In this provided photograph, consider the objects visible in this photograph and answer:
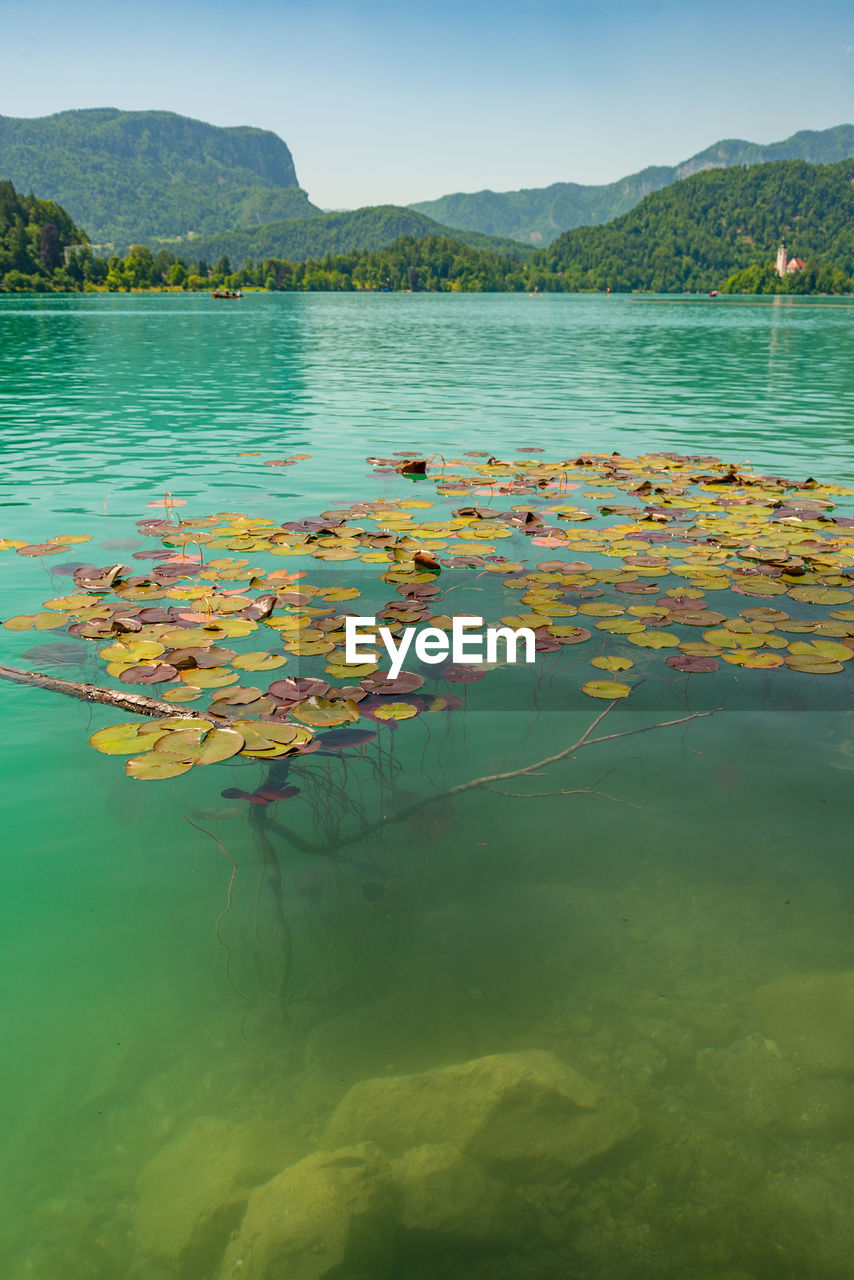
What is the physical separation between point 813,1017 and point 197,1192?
204 centimetres

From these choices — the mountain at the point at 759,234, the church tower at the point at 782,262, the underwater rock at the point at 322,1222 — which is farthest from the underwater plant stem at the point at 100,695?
the mountain at the point at 759,234

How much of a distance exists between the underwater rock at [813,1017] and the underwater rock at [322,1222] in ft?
4.53

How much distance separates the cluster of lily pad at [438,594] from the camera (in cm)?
452

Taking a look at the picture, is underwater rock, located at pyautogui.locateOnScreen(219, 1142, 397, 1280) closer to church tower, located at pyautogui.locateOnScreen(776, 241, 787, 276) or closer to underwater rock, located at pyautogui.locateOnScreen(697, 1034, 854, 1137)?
underwater rock, located at pyautogui.locateOnScreen(697, 1034, 854, 1137)

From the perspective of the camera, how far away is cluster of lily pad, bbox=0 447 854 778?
4523 millimetres

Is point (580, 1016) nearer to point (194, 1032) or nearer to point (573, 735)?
point (194, 1032)

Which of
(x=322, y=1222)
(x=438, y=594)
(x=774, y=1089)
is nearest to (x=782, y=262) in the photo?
(x=438, y=594)

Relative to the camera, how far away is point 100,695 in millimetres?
4559

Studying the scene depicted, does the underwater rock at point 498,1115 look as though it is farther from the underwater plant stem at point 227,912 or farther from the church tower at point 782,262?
the church tower at point 782,262

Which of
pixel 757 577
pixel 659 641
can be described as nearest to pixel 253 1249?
pixel 659 641

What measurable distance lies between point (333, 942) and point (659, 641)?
10.8 feet

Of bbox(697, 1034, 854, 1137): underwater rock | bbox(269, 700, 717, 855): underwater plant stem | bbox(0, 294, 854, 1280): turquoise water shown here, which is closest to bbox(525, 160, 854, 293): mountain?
bbox(269, 700, 717, 855): underwater plant stem

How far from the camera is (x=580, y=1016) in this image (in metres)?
2.65

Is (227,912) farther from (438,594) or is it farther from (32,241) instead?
(32,241)
